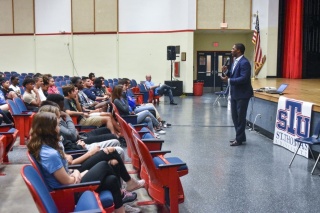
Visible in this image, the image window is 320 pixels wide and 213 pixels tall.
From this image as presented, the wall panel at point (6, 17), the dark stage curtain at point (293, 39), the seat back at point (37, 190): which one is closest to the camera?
the seat back at point (37, 190)

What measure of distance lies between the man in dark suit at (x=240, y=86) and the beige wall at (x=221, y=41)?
1159 cm

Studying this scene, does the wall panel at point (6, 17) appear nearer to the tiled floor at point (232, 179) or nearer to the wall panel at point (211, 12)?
the wall panel at point (211, 12)

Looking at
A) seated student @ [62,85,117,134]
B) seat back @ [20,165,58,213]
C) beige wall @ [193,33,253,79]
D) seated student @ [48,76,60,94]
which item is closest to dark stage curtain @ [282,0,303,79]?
beige wall @ [193,33,253,79]

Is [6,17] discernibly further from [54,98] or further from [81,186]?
[81,186]

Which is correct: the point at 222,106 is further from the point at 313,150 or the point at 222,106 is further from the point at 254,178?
the point at 254,178

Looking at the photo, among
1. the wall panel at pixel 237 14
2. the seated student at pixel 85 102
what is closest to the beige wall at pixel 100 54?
the wall panel at pixel 237 14

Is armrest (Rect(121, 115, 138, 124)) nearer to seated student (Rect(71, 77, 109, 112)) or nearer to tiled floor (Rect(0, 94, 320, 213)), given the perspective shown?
tiled floor (Rect(0, 94, 320, 213))

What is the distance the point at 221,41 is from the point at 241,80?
471 inches

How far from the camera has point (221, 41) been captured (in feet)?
57.8

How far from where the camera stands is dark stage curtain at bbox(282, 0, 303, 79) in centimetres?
1473

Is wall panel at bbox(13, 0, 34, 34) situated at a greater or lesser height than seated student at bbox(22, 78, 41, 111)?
greater

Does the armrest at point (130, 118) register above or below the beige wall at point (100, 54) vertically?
below

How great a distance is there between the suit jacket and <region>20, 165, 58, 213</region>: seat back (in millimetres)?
4419

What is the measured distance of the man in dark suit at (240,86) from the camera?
6.08 meters
